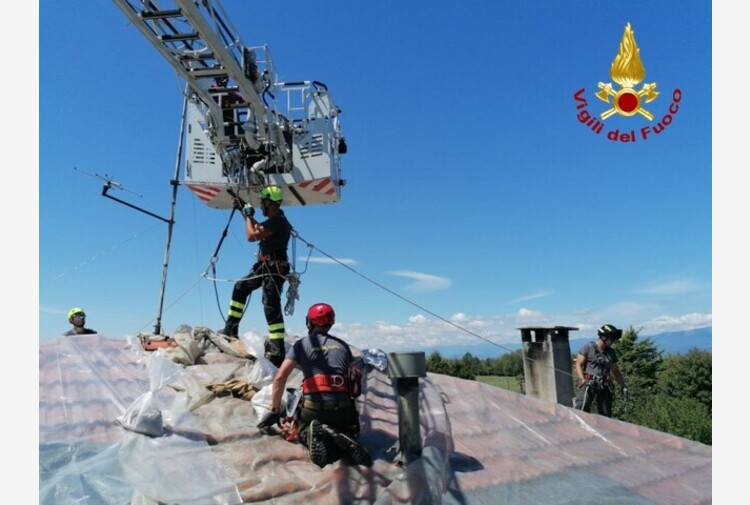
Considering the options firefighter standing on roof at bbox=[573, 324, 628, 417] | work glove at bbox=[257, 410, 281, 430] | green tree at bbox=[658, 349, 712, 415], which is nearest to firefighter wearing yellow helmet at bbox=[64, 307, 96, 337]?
work glove at bbox=[257, 410, 281, 430]

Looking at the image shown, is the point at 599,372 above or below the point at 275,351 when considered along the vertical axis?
below

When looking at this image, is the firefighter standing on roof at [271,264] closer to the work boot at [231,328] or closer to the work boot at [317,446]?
the work boot at [231,328]

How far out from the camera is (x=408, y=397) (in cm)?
406

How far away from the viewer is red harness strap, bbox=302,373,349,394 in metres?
3.81

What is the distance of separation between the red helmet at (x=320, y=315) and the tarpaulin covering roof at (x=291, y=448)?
2.62ft

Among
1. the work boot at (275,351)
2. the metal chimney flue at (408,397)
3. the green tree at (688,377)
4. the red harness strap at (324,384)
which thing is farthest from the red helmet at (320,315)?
the green tree at (688,377)

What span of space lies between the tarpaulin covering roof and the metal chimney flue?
0.38 ft

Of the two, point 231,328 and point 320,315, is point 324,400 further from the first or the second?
point 231,328

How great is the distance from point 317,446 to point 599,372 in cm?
521

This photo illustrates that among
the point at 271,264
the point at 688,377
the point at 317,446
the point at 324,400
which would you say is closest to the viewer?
the point at 317,446

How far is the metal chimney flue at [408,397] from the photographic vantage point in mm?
3975

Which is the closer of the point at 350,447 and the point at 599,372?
the point at 350,447

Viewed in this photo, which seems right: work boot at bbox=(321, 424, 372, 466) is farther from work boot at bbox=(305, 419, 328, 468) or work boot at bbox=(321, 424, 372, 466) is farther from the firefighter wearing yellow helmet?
the firefighter wearing yellow helmet

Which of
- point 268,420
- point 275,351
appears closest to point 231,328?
point 275,351
